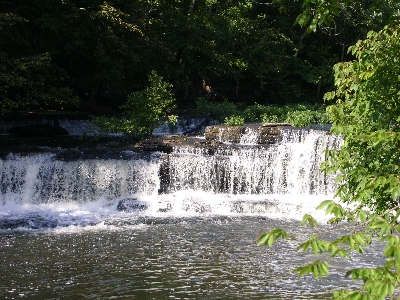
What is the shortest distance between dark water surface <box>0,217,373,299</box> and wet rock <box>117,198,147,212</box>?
204 centimetres

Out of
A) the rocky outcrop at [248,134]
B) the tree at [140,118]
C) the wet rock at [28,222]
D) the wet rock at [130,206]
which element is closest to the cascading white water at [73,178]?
the wet rock at [130,206]

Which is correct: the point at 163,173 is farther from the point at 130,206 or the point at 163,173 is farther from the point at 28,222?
the point at 28,222

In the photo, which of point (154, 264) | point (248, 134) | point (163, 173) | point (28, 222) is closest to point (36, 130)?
point (163, 173)

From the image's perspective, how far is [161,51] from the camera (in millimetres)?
22688

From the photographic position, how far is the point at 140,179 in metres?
16.3

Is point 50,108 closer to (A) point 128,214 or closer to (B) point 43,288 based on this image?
(A) point 128,214

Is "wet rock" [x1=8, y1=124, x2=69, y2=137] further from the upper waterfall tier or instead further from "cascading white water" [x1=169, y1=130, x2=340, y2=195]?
"cascading white water" [x1=169, y1=130, x2=340, y2=195]

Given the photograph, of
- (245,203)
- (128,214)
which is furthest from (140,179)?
(245,203)

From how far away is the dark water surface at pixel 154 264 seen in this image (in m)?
7.76

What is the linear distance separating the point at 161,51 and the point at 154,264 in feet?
48.8

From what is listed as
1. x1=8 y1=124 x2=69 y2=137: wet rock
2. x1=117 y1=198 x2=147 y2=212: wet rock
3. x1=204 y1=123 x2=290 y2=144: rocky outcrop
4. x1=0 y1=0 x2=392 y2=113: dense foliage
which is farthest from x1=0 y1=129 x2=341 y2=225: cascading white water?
x1=8 y1=124 x2=69 y2=137: wet rock

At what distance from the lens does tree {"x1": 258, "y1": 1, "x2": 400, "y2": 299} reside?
9.07 feet

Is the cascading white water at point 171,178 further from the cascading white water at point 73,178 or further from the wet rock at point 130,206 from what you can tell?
the wet rock at point 130,206

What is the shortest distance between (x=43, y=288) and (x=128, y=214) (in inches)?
237
